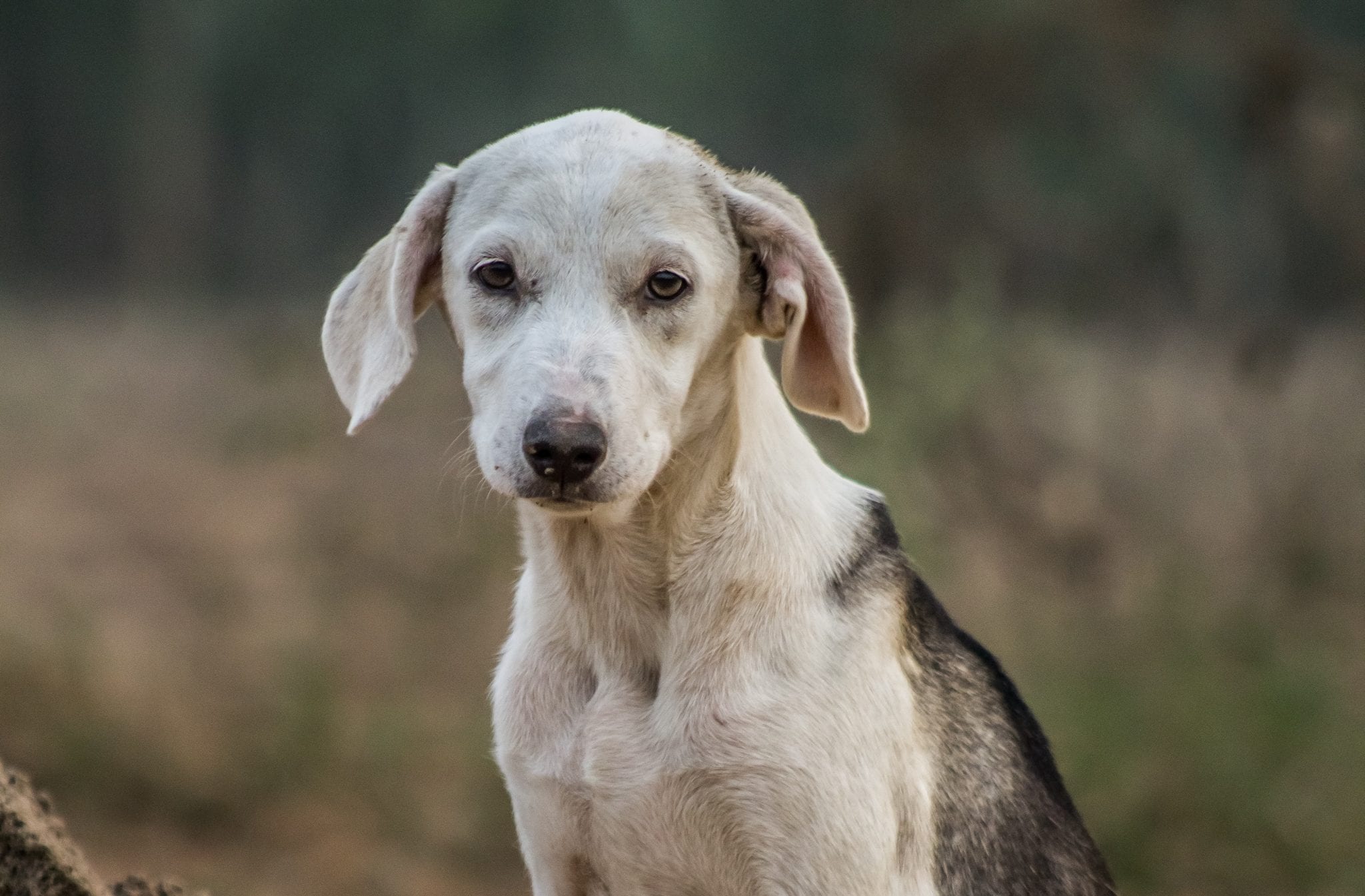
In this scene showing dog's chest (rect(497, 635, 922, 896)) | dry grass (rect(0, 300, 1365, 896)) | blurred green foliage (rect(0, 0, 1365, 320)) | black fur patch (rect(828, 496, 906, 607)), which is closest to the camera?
dog's chest (rect(497, 635, 922, 896))

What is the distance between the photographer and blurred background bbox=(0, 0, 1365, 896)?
8758mm

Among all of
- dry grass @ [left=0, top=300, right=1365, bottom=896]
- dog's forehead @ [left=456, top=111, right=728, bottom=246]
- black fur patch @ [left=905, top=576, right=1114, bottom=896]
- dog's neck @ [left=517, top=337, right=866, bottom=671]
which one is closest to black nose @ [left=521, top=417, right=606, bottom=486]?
dog's neck @ [left=517, top=337, right=866, bottom=671]

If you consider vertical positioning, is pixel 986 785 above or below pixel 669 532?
below

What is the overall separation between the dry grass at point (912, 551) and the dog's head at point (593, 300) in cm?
464

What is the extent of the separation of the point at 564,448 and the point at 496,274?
1.92ft

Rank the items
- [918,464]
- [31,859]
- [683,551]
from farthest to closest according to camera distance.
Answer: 1. [918,464]
2. [31,859]
3. [683,551]

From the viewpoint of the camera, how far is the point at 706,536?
12.5ft

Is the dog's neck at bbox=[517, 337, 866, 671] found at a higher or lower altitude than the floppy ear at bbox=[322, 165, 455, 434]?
lower

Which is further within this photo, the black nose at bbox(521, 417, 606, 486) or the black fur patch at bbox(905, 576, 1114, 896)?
the black fur patch at bbox(905, 576, 1114, 896)

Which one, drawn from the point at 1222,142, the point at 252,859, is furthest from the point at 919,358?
the point at 1222,142

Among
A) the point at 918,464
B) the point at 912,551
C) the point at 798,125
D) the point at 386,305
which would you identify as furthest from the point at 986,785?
the point at 798,125

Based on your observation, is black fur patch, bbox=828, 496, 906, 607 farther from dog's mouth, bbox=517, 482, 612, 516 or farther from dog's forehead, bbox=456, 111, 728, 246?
dog's forehead, bbox=456, 111, 728, 246

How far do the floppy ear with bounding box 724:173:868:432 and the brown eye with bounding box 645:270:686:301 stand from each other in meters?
0.26

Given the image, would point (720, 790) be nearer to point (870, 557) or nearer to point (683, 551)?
point (683, 551)
